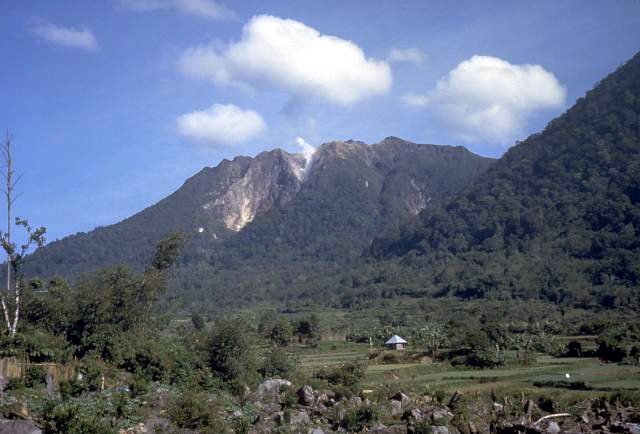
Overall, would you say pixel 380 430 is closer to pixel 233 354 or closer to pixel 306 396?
pixel 306 396

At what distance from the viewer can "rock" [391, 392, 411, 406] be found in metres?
24.2

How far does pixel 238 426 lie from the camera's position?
63.7ft

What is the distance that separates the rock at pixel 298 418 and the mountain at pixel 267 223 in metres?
80.1

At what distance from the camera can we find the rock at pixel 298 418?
2091cm

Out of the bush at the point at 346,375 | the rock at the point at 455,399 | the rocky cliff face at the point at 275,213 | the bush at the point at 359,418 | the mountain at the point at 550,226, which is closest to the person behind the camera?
the bush at the point at 359,418

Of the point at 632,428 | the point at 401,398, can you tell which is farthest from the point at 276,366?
the point at 632,428

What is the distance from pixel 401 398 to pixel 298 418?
5063 millimetres

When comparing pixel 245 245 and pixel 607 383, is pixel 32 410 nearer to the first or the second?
pixel 607 383

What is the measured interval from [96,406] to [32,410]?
5.68 ft

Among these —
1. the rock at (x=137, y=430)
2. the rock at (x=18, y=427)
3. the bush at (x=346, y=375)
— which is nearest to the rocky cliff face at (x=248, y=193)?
the bush at (x=346, y=375)

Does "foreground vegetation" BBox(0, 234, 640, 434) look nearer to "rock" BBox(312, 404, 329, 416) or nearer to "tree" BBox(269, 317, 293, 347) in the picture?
"rock" BBox(312, 404, 329, 416)

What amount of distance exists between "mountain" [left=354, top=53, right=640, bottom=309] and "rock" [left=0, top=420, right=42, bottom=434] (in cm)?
5322

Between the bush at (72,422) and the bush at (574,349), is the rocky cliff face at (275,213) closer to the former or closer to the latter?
the bush at (574,349)

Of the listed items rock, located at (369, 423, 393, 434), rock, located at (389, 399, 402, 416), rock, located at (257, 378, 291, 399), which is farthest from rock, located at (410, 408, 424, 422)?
rock, located at (257, 378, 291, 399)
